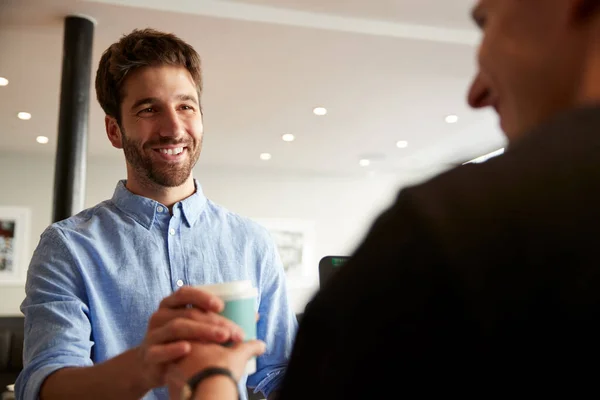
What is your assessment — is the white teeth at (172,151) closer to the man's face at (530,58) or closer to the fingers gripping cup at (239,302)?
the fingers gripping cup at (239,302)

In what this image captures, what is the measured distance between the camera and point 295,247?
8.19m

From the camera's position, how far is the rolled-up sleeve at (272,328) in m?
1.01

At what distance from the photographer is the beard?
111cm

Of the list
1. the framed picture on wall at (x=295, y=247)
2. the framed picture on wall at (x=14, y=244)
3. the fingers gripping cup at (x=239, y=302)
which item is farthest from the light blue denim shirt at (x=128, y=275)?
Result: the framed picture on wall at (x=295, y=247)

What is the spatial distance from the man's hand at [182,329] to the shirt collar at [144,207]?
1.58 ft

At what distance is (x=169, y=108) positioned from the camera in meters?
1.12

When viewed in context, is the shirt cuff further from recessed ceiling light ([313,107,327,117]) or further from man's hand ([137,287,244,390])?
recessed ceiling light ([313,107,327,117])

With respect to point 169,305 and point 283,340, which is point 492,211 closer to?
point 169,305

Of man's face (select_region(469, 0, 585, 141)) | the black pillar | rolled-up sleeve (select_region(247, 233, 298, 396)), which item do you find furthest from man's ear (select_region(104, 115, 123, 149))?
the black pillar

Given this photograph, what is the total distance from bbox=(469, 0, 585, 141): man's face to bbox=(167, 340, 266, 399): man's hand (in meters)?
0.37

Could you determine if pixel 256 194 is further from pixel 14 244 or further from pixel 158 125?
pixel 158 125

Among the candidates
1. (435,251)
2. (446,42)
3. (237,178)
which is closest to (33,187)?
(237,178)

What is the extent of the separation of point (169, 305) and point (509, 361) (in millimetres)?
479

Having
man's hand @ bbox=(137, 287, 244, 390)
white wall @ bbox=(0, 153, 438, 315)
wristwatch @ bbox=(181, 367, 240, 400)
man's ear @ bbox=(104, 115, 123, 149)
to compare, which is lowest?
wristwatch @ bbox=(181, 367, 240, 400)
